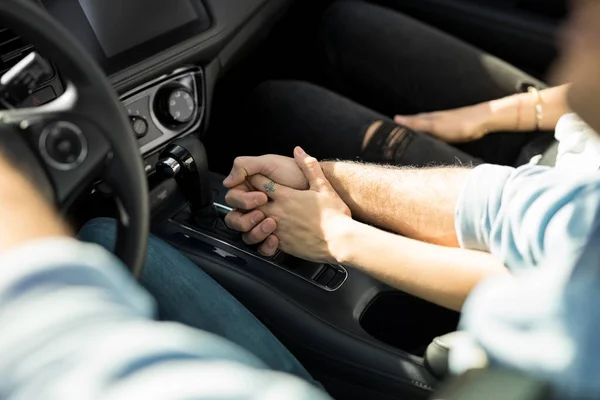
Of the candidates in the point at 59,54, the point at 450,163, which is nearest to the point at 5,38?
the point at 59,54

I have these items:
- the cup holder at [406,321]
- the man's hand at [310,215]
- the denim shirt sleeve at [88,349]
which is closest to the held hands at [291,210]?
the man's hand at [310,215]

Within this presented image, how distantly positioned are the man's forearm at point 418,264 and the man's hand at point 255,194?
125 millimetres

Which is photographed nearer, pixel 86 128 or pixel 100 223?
pixel 86 128

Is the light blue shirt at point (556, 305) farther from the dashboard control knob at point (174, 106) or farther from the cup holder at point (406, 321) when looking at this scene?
the dashboard control knob at point (174, 106)

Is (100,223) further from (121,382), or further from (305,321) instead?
(121,382)

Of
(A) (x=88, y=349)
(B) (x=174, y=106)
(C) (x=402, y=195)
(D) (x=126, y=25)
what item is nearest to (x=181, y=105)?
(B) (x=174, y=106)

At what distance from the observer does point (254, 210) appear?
1104mm

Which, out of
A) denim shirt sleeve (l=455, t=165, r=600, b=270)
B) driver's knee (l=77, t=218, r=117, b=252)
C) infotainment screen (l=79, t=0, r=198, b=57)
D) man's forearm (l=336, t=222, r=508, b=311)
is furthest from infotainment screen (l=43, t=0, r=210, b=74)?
denim shirt sleeve (l=455, t=165, r=600, b=270)

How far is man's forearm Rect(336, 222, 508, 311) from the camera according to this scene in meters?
0.93

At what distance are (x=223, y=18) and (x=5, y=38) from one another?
442 millimetres

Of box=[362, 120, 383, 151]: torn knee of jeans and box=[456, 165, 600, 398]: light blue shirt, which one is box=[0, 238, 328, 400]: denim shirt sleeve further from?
box=[362, 120, 383, 151]: torn knee of jeans

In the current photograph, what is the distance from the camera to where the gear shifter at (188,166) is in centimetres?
105

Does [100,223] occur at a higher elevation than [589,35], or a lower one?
lower

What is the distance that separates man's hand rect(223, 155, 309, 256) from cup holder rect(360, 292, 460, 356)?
19 centimetres
